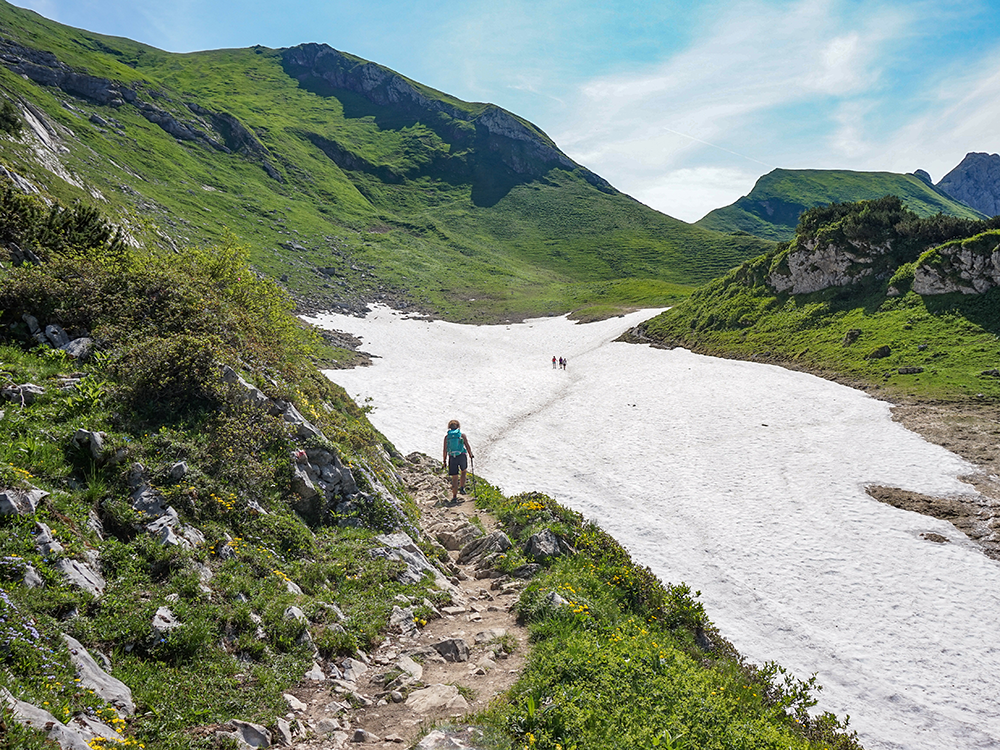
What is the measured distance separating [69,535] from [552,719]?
25.7 ft

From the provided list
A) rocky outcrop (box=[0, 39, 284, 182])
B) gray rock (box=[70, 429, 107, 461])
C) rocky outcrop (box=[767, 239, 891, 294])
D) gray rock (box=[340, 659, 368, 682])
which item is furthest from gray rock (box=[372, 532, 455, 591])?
rocky outcrop (box=[0, 39, 284, 182])

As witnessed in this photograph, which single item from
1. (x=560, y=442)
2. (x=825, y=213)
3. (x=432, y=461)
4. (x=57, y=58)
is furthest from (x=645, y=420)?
(x=57, y=58)

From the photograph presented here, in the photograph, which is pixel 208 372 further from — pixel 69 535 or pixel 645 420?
pixel 645 420

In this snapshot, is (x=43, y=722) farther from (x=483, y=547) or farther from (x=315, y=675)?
(x=483, y=547)

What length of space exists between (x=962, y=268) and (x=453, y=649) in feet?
166

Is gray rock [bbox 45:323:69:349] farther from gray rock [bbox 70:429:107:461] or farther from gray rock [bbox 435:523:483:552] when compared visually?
gray rock [bbox 435:523:483:552]

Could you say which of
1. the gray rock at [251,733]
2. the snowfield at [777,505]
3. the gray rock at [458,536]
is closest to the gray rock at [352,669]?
the gray rock at [251,733]

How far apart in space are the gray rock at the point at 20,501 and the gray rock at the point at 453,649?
7027 mm

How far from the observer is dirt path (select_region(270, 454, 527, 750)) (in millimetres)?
7082

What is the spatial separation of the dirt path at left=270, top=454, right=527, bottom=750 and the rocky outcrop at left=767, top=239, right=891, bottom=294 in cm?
5306

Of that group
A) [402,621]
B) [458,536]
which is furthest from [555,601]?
[458,536]

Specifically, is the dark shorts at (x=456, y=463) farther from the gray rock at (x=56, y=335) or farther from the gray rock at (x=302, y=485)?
the gray rock at (x=56, y=335)

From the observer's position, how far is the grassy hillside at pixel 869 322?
109 ft

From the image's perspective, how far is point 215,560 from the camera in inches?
351
